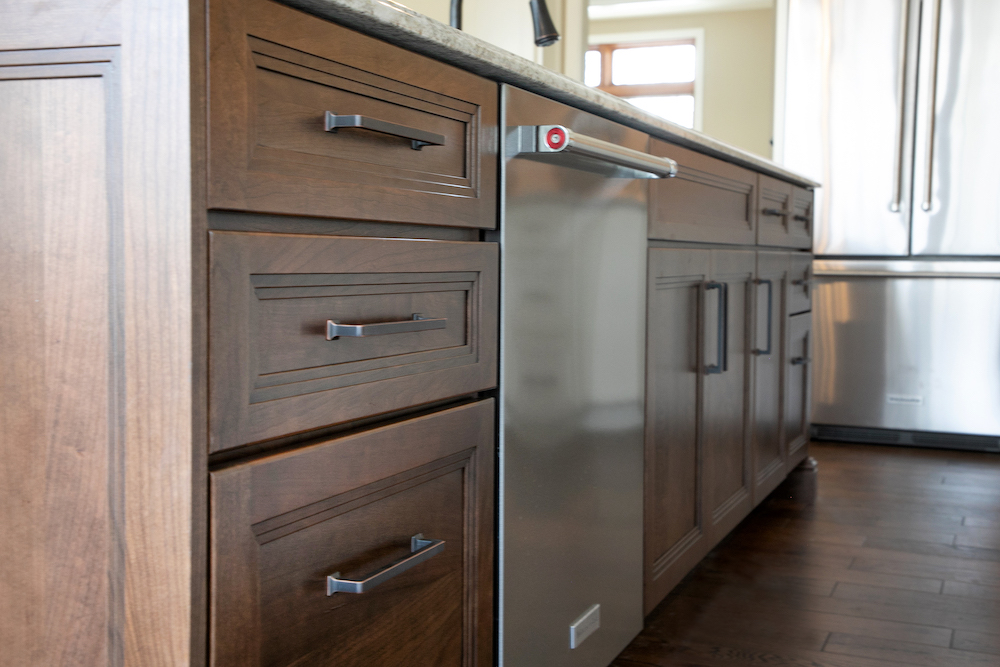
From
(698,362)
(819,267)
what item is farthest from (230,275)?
(819,267)

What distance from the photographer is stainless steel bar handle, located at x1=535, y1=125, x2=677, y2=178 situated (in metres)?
1.13

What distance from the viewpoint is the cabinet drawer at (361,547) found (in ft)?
2.41

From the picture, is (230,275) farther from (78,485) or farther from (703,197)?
(703,197)

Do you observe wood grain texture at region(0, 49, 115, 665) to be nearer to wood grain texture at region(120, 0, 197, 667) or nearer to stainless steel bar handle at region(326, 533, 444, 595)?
wood grain texture at region(120, 0, 197, 667)

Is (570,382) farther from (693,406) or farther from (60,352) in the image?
(60,352)

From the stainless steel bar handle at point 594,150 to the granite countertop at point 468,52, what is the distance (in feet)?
0.24

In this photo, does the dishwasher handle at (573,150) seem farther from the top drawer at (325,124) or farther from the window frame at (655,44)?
the window frame at (655,44)

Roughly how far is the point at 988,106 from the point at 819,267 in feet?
2.73

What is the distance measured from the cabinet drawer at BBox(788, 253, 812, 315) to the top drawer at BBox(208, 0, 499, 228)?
181cm

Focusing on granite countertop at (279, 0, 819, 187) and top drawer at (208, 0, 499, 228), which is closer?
top drawer at (208, 0, 499, 228)

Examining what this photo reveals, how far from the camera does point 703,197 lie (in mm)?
1870

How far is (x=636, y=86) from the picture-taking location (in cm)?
745

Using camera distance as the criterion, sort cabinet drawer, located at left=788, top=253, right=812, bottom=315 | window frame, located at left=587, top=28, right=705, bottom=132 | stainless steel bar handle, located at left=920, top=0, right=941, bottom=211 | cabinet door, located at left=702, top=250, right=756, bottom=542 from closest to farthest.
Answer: cabinet door, located at left=702, top=250, right=756, bottom=542 → cabinet drawer, located at left=788, top=253, right=812, bottom=315 → stainless steel bar handle, located at left=920, top=0, right=941, bottom=211 → window frame, located at left=587, top=28, right=705, bottom=132

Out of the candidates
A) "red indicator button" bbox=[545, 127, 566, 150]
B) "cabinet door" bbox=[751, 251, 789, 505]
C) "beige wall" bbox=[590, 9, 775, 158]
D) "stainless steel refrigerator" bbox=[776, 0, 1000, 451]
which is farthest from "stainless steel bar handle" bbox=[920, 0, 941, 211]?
"beige wall" bbox=[590, 9, 775, 158]
